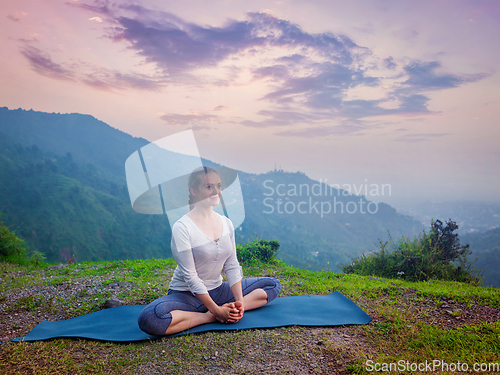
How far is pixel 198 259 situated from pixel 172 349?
906 millimetres

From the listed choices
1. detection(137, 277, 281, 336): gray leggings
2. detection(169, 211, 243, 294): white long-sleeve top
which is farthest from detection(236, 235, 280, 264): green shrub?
detection(169, 211, 243, 294): white long-sleeve top

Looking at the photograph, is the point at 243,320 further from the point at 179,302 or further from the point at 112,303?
the point at 112,303

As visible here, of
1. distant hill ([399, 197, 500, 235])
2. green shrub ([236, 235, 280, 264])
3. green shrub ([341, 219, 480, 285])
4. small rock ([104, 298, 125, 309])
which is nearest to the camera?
small rock ([104, 298, 125, 309])

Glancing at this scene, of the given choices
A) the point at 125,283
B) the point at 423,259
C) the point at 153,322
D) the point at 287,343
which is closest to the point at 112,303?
the point at 125,283

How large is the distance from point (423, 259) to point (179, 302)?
20.5ft

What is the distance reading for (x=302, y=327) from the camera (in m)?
3.40

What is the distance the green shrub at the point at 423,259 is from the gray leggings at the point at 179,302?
14.7 feet

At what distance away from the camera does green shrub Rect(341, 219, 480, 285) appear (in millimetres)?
6941

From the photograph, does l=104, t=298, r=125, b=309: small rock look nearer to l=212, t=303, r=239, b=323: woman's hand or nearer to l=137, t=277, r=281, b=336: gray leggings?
l=137, t=277, r=281, b=336: gray leggings

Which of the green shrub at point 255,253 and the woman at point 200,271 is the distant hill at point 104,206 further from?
the woman at point 200,271

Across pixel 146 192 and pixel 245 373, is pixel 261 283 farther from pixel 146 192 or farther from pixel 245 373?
pixel 146 192

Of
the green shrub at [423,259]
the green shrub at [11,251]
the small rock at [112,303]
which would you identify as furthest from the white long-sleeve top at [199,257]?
the green shrub at [11,251]

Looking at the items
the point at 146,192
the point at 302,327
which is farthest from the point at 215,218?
the point at 302,327

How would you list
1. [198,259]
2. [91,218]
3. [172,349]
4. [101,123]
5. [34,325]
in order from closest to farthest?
[172,349]
[198,259]
[34,325]
[91,218]
[101,123]
